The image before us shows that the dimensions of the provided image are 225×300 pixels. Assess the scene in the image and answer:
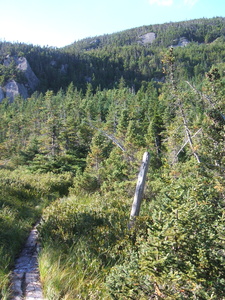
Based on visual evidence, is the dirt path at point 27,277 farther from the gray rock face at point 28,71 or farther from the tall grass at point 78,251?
the gray rock face at point 28,71

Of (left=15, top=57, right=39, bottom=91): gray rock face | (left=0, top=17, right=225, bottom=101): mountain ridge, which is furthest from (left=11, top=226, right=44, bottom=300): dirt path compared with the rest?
(left=15, top=57, right=39, bottom=91): gray rock face

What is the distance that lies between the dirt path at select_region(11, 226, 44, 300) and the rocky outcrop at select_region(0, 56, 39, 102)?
115533 mm

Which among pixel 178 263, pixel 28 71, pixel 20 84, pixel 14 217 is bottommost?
pixel 14 217

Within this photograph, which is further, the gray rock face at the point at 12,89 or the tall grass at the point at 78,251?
the gray rock face at the point at 12,89

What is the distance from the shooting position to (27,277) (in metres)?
4.27

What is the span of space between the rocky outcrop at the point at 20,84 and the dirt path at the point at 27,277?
116 meters

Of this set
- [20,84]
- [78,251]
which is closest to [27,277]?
[78,251]

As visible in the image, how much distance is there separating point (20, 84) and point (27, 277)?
128 meters

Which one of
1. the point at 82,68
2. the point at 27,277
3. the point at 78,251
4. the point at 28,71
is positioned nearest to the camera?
the point at 27,277

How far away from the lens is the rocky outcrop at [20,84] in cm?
11228

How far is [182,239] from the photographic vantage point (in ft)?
9.19

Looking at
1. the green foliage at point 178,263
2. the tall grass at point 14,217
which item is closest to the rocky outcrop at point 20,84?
the tall grass at point 14,217

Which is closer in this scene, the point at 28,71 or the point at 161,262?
the point at 161,262

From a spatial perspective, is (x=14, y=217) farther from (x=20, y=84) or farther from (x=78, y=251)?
(x=20, y=84)
